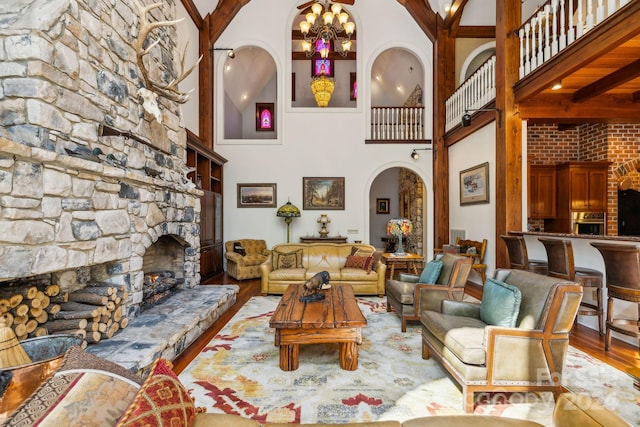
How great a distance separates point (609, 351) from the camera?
2.95 metres

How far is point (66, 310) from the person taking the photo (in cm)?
255

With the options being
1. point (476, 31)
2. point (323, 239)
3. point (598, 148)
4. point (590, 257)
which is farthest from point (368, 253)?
point (476, 31)

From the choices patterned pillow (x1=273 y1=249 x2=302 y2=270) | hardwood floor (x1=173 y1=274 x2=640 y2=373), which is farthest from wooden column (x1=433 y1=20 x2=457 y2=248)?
hardwood floor (x1=173 y1=274 x2=640 y2=373)

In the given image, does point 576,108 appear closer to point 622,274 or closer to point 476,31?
point 622,274

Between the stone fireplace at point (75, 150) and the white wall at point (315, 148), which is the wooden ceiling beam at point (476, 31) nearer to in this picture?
the white wall at point (315, 148)

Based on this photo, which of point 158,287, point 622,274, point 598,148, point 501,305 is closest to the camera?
point 501,305

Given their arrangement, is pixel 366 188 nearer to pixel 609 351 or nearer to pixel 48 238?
pixel 609 351

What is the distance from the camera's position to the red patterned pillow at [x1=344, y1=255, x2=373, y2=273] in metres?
5.34

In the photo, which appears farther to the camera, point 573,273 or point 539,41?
point 539,41

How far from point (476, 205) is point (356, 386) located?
4682 millimetres

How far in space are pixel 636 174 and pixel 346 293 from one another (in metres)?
6.31

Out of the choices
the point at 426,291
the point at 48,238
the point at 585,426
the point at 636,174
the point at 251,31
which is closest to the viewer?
the point at 585,426

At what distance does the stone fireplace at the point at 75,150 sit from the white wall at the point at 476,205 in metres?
4.90

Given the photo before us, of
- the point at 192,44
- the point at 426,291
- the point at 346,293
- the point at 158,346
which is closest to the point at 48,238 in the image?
the point at 158,346
